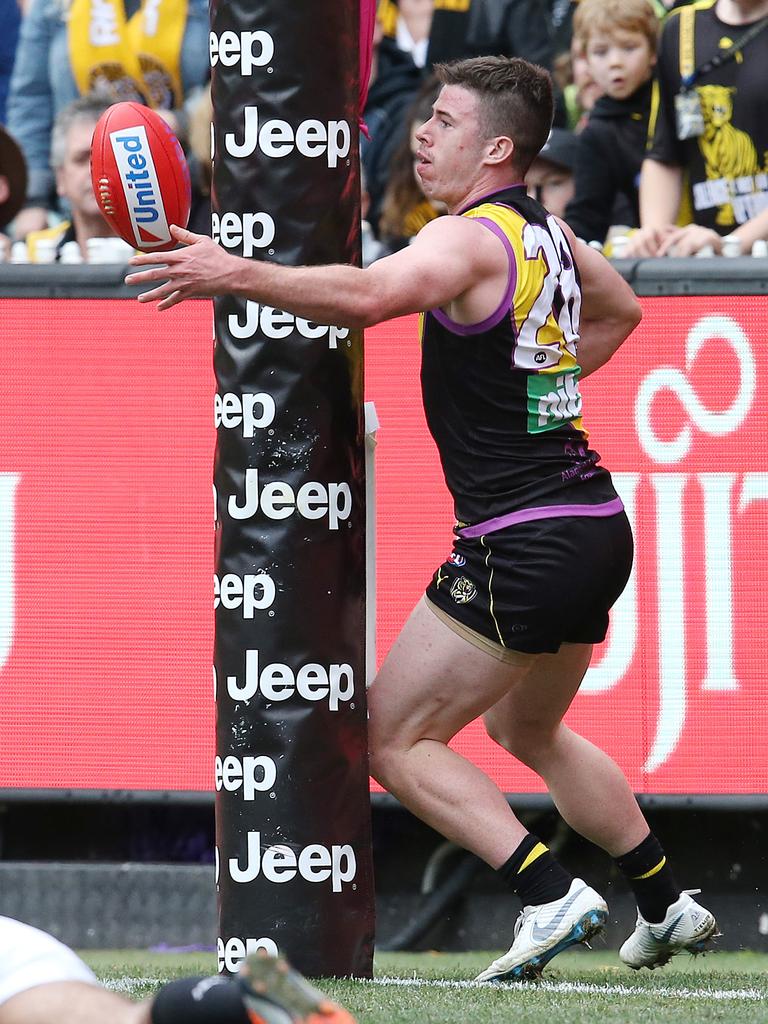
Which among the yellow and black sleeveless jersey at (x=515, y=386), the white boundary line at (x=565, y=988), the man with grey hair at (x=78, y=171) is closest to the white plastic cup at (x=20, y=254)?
the man with grey hair at (x=78, y=171)

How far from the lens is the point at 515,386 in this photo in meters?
4.35

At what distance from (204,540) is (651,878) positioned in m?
2.00

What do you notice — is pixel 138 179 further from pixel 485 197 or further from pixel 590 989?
pixel 590 989

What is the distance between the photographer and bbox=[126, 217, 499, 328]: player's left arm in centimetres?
381

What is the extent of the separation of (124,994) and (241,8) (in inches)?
92.5

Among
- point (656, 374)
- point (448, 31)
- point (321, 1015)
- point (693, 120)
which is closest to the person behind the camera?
point (321, 1015)

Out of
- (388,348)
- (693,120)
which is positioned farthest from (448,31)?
(388,348)

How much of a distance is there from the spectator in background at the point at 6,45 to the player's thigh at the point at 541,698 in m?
5.17

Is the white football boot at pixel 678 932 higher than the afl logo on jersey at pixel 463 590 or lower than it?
lower

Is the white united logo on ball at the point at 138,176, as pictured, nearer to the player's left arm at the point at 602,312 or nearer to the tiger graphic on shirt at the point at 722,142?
the player's left arm at the point at 602,312

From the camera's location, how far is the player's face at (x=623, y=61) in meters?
7.18

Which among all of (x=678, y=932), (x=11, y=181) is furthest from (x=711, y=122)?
(x=678, y=932)

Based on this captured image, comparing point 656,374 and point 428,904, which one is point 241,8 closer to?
point 656,374

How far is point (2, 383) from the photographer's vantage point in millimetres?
6062
